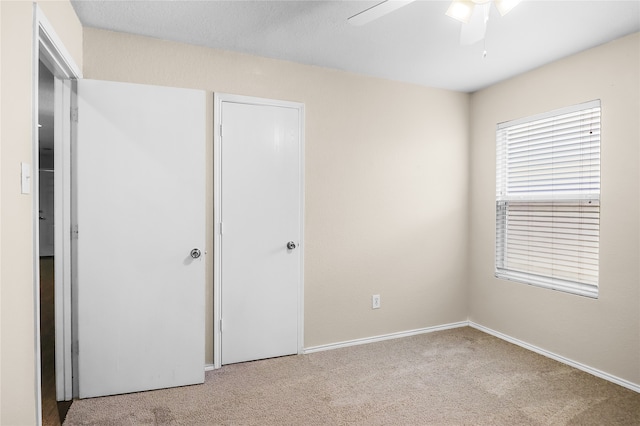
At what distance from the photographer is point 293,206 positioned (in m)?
3.10

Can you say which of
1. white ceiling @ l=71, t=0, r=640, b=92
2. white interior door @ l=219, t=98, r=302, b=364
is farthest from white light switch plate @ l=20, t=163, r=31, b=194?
white interior door @ l=219, t=98, r=302, b=364

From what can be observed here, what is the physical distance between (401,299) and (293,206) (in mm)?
1405

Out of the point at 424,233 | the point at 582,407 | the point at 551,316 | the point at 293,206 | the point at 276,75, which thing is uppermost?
the point at 276,75

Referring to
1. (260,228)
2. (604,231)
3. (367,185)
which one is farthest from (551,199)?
(260,228)

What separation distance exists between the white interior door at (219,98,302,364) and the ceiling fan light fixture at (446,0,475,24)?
159 centimetres

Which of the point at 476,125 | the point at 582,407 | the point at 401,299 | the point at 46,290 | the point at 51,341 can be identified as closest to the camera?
the point at 582,407

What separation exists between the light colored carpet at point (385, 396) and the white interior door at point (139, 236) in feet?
0.75

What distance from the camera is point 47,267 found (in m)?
7.04

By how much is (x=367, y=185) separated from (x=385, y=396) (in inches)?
68.2

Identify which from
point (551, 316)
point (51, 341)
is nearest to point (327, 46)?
point (551, 316)

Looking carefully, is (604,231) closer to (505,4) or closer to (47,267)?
(505,4)

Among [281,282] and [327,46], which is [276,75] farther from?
[281,282]

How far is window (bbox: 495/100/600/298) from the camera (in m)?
2.83

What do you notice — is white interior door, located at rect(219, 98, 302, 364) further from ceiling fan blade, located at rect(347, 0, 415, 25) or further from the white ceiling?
ceiling fan blade, located at rect(347, 0, 415, 25)
